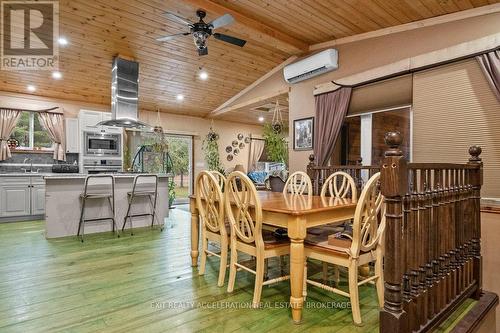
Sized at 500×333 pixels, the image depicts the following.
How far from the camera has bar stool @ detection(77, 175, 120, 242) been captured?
13.9 feet

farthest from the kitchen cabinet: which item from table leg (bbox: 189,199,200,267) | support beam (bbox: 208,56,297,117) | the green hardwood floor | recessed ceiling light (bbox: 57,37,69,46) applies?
table leg (bbox: 189,199,200,267)

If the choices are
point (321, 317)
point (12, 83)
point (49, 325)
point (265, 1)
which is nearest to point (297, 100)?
point (265, 1)

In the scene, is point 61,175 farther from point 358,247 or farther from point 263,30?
point 358,247

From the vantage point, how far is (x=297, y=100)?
5348 mm

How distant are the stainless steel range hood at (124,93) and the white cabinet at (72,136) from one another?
1794 mm

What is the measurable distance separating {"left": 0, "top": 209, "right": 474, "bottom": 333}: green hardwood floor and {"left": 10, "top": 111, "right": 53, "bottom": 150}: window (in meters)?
3.45

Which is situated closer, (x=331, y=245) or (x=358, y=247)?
(x=358, y=247)

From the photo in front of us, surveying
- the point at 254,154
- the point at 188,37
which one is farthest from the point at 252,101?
the point at 254,154

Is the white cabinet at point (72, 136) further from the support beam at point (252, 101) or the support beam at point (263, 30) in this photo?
the support beam at point (263, 30)

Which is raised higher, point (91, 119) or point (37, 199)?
point (91, 119)

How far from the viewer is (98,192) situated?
4.47 metres

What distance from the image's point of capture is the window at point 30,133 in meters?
6.09

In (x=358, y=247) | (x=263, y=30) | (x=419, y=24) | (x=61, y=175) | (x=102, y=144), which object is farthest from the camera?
(x=102, y=144)

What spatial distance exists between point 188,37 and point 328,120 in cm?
260
